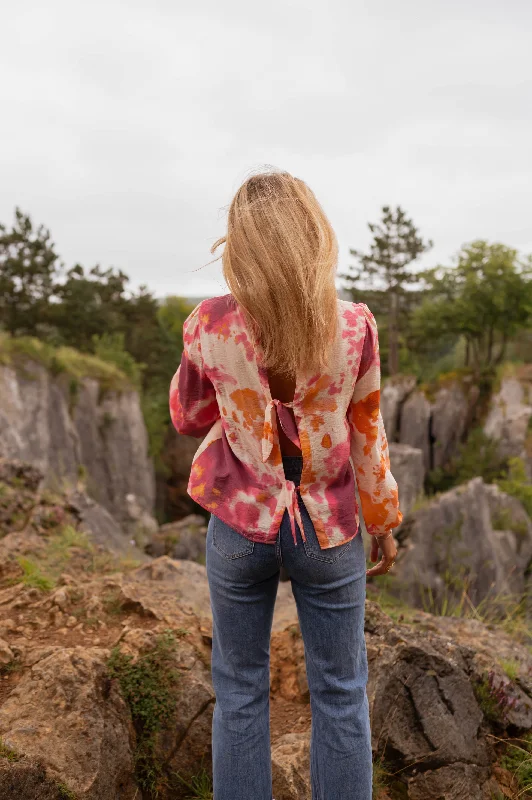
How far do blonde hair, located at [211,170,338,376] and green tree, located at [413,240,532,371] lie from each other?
103ft

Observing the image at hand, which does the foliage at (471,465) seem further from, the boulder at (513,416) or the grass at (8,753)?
the grass at (8,753)

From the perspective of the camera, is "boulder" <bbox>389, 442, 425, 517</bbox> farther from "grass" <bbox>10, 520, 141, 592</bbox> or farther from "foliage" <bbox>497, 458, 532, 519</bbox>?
"grass" <bbox>10, 520, 141, 592</bbox>

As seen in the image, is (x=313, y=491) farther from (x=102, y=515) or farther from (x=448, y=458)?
(x=448, y=458)

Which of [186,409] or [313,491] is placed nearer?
[313,491]

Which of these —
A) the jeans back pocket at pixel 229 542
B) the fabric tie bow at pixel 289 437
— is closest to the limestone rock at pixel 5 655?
the jeans back pocket at pixel 229 542

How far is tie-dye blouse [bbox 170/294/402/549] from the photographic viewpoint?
1.88m

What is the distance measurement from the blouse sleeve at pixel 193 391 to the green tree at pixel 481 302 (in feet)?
103

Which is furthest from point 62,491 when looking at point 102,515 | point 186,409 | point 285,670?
point 186,409

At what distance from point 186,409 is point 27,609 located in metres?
1.95

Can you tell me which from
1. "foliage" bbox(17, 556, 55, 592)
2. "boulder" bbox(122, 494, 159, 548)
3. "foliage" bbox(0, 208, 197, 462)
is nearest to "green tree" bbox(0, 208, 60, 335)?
"foliage" bbox(0, 208, 197, 462)

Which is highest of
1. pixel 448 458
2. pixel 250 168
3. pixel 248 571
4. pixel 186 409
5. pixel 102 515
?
pixel 250 168

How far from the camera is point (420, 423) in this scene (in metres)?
30.3

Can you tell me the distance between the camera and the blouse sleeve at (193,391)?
6.48 feet

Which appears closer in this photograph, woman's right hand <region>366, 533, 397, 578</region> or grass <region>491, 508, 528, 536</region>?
woman's right hand <region>366, 533, 397, 578</region>
